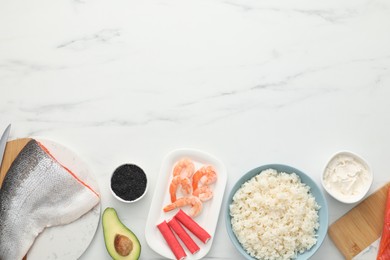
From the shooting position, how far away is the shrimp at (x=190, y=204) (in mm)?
2102

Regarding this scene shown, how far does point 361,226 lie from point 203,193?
0.59 m

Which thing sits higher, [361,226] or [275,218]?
[275,218]

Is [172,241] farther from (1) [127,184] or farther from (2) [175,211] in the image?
(1) [127,184]

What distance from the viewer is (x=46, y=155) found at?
6.90 feet

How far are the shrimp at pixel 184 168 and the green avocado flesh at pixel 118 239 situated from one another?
0.28 metres

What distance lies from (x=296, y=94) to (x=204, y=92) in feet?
1.15

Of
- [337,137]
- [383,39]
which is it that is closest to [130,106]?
[337,137]

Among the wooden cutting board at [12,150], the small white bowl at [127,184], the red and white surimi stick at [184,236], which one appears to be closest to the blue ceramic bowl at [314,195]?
the red and white surimi stick at [184,236]

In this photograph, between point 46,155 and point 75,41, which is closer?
point 46,155

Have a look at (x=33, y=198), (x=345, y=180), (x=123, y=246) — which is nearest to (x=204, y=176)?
(x=123, y=246)

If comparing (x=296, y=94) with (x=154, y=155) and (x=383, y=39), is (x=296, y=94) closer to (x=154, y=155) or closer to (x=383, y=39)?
(x=383, y=39)

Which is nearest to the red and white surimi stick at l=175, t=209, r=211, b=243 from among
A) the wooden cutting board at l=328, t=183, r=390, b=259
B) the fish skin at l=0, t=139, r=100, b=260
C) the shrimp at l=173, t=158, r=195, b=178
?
the shrimp at l=173, t=158, r=195, b=178

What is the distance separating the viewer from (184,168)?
2.16m

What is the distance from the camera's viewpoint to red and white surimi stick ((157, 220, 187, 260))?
2109 millimetres
